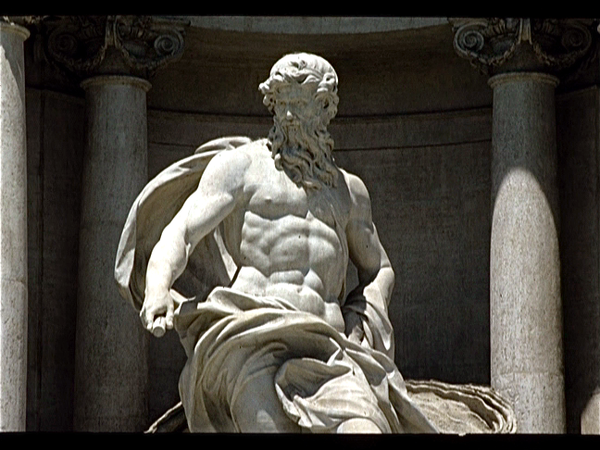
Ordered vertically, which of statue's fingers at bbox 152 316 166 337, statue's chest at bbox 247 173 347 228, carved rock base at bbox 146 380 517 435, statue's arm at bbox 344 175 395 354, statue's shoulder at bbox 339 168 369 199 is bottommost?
carved rock base at bbox 146 380 517 435

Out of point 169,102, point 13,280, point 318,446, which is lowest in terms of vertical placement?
point 318,446

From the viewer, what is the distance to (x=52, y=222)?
2181cm

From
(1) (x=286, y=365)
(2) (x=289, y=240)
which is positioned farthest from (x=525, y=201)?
(1) (x=286, y=365)

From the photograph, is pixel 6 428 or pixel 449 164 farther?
pixel 449 164

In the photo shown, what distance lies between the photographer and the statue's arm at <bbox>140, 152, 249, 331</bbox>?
1762cm

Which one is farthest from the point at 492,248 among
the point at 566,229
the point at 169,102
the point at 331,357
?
the point at 331,357

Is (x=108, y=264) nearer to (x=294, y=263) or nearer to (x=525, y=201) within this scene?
(x=525, y=201)

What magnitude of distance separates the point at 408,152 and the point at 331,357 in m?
5.31

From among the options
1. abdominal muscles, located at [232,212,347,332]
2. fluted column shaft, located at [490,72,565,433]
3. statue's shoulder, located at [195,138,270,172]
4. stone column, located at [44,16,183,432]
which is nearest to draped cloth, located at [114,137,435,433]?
abdominal muscles, located at [232,212,347,332]

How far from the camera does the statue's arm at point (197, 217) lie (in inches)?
694

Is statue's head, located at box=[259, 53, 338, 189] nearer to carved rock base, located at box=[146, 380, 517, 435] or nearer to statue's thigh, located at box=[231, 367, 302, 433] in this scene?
statue's thigh, located at box=[231, 367, 302, 433]

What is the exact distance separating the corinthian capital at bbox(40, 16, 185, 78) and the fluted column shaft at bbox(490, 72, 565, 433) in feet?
7.71

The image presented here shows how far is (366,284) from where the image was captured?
1838 centimetres

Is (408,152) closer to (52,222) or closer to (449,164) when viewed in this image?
(449,164)
